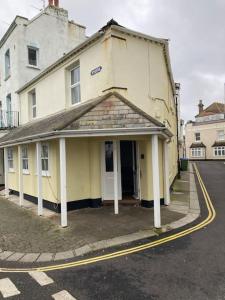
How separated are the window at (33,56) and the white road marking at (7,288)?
15648mm

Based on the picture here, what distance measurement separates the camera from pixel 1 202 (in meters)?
12.3

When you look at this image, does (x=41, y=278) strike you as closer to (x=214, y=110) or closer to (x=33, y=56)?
(x=33, y=56)

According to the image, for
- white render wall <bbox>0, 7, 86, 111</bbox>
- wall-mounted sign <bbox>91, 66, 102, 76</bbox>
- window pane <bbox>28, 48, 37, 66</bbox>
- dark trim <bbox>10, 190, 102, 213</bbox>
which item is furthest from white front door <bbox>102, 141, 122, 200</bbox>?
window pane <bbox>28, 48, 37, 66</bbox>

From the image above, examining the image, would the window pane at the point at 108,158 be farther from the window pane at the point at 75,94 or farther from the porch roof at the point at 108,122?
the window pane at the point at 75,94

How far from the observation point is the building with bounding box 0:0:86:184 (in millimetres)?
16891

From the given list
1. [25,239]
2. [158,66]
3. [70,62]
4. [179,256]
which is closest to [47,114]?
[70,62]

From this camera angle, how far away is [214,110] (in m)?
51.7

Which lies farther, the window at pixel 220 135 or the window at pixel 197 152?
the window at pixel 197 152

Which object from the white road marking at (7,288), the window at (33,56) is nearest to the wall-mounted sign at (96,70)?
the white road marking at (7,288)

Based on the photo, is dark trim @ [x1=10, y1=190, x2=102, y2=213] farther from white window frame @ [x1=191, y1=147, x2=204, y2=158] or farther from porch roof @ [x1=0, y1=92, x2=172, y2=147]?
white window frame @ [x1=191, y1=147, x2=204, y2=158]

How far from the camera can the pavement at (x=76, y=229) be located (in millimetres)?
5973

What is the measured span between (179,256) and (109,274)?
1.60 metres

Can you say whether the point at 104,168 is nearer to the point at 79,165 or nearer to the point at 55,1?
the point at 79,165

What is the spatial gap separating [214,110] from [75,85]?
151 ft
